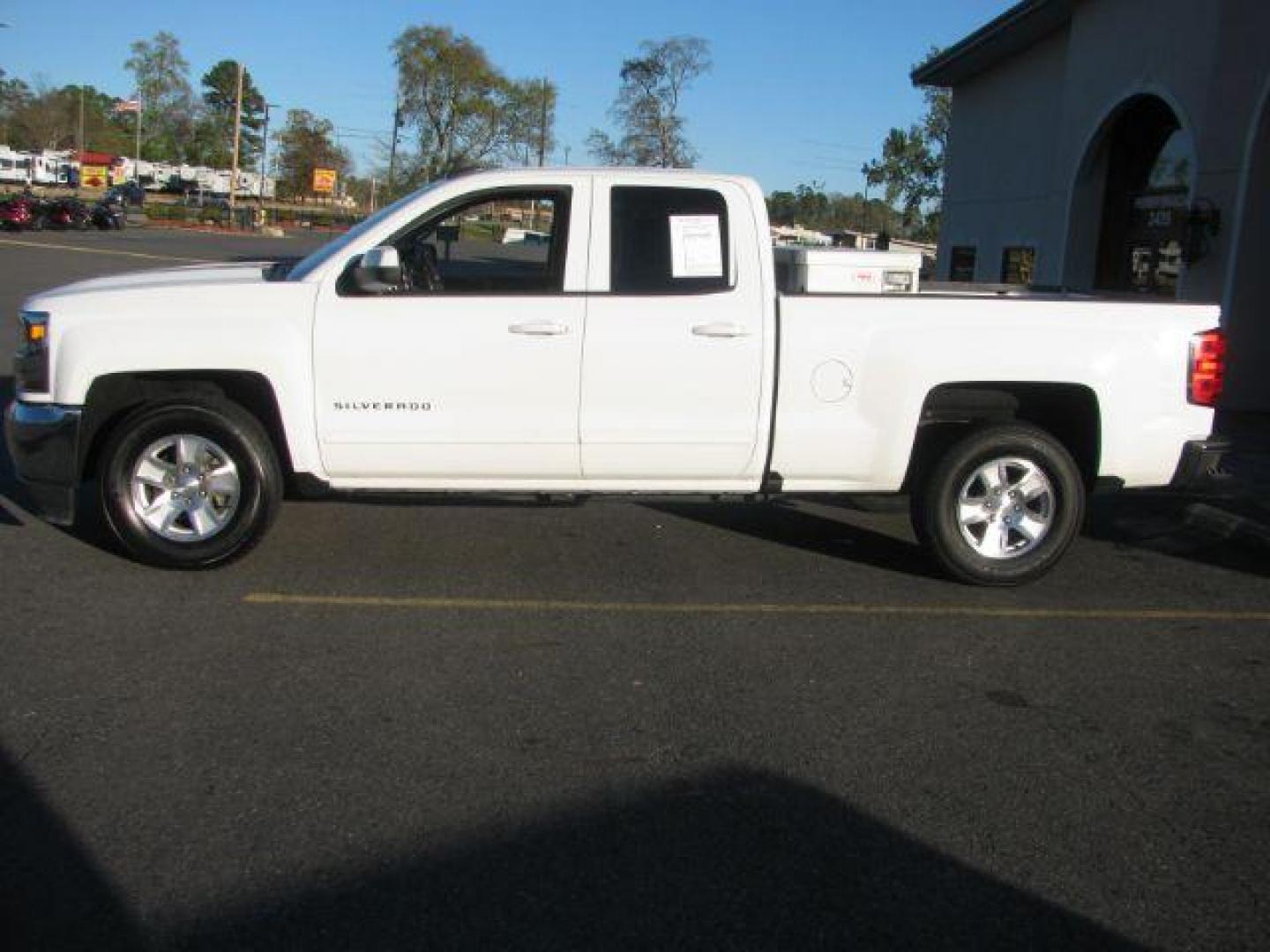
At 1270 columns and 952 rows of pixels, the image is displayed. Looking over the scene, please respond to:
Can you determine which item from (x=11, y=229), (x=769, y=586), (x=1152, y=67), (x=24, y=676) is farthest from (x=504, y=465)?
(x=11, y=229)

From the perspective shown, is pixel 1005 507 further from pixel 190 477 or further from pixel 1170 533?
pixel 190 477

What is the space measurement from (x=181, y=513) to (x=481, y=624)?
5.92 ft

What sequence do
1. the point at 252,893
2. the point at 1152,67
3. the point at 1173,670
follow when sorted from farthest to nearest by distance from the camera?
the point at 1152,67 < the point at 1173,670 < the point at 252,893

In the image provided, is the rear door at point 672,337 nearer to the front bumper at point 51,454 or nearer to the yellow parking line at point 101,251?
the front bumper at point 51,454

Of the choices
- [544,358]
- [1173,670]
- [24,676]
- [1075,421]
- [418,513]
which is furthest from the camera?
[418,513]

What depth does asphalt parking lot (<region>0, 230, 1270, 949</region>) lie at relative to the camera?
133 inches

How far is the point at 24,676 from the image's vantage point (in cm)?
485

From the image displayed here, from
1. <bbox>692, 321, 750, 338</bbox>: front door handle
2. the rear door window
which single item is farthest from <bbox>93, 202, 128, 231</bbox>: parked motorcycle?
<bbox>692, 321, 750, 338</bbox>: front door handle

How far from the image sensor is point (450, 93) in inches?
2763

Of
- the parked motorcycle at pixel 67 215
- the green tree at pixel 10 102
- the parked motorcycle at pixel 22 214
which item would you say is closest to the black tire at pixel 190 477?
the parked motorcycle at pixel 22 214

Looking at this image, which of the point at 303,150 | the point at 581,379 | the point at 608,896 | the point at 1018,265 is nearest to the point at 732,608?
the point at 581,379

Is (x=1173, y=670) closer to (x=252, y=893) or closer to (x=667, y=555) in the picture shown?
(x=667, y=555)

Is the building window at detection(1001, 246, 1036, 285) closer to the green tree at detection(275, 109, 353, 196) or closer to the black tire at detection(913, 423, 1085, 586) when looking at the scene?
the black tire at detection(913, 423, 1085, 586)

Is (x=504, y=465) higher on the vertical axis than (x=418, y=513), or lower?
higher
